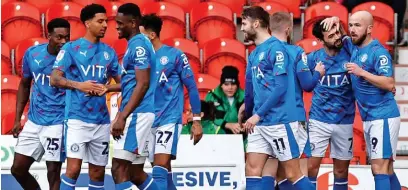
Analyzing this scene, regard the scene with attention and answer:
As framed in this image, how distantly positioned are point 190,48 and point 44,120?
405cm

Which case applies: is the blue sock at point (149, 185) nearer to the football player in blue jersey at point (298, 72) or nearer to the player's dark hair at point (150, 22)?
the football player in blue jersey at point (298, 72)

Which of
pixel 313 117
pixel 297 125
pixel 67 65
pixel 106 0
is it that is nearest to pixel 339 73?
pixel 313 117

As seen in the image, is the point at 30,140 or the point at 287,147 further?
the point at 30,140

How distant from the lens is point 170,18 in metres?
16.0

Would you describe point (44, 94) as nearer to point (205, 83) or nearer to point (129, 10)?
point (129, 10)

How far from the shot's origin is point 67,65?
10812 mm

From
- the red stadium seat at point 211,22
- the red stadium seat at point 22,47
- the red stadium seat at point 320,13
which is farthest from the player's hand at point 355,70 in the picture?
the red stadium seat at point 22,47

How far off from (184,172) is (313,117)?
5.39 ft

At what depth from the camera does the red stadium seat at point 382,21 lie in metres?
15.5

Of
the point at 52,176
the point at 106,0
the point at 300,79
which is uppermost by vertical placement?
the point at 106,0

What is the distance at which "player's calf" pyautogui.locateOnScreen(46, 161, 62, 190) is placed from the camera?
37.5ft

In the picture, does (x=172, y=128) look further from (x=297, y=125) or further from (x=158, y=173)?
(x=297, y=125)

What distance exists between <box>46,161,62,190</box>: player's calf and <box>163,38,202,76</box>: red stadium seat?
412 cm

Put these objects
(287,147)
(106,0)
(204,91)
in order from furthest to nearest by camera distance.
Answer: (106,0), (204,91), (287,147)
